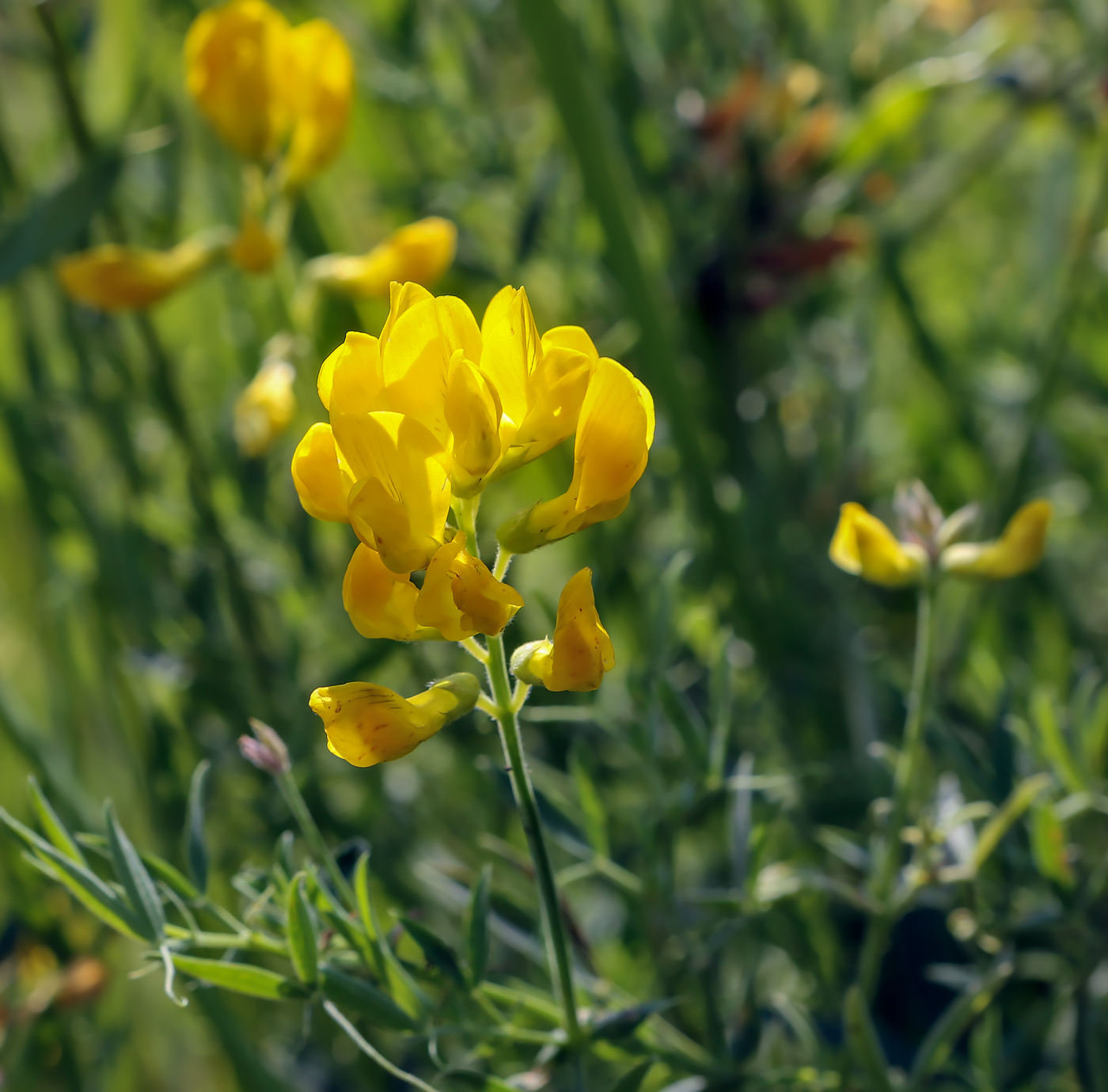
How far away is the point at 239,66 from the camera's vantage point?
0.91m

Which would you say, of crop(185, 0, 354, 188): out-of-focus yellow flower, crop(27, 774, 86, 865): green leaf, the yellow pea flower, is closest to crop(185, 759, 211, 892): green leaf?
crop(27, 774, 86, 865): green leaf

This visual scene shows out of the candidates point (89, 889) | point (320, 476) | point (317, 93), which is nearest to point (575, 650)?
point (320, 476)

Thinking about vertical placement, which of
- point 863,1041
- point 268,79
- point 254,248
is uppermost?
point 268,79

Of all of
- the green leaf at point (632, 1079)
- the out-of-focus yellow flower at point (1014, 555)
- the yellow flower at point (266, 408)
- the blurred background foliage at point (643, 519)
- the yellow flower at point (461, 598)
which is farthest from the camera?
the yellow flower at point (266, 408)

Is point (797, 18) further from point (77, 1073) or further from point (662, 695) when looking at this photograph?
point (77, 1073)

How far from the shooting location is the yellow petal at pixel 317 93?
0.91m

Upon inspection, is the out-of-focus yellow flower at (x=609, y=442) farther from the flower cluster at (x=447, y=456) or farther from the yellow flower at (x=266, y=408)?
the yellow flower at (x=266, y=408)

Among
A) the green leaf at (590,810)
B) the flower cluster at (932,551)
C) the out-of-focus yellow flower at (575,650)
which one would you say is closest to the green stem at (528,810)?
the out-of-focus yellow flower at (575,650)

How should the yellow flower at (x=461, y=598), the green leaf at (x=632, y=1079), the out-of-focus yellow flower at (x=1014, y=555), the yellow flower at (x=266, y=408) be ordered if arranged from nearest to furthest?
the yellow flower at (x=461, y=598)
the green leaf at (x=632, y=1079)
the out-of-focus yellow flower at (x=1014, y=555)
the yellow flower at (x=266, y=408)

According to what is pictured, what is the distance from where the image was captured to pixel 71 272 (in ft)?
3.01

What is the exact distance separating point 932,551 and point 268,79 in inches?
24.8

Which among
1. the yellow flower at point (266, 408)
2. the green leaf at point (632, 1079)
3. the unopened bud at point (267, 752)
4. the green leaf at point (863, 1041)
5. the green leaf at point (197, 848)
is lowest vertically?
the green leaf at point (863, 1041)

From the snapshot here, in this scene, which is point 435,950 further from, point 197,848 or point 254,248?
point 254,248

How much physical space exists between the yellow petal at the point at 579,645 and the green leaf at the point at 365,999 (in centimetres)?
16
